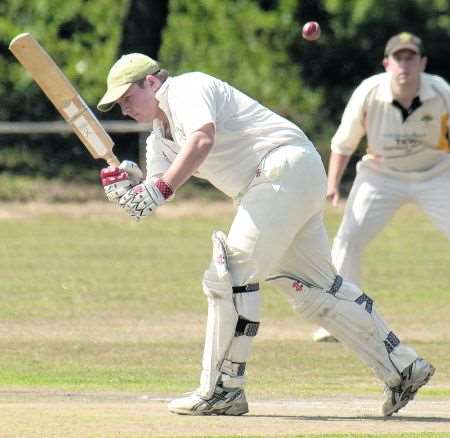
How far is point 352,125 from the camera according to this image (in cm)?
959

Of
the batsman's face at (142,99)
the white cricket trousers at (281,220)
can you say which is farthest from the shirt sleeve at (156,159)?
the white cricket trousers at (281,220)

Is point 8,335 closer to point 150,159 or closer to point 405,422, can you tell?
point 150,159

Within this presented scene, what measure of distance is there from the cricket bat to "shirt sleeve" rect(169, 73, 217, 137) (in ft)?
1.91

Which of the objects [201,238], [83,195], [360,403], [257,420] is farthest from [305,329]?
[83,195]

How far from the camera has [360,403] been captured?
7285 millimetres

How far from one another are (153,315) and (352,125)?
215 cm

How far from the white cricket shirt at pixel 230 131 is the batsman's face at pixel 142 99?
0.13 ft

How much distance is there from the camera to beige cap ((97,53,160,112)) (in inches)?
262

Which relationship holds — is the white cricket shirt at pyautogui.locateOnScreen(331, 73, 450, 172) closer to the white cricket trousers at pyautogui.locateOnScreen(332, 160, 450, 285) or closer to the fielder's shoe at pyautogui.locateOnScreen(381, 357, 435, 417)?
the white cricket trousers at pyautogui.locateOnScreen(332, 160, 450, 285)

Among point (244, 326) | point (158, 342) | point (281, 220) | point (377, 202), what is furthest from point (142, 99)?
point (377, 202)

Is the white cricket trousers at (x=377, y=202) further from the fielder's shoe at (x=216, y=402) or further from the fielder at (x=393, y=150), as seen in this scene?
the fielder's shoe at (x=216, y=402)

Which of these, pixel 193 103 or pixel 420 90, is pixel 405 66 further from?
pixel 193 103

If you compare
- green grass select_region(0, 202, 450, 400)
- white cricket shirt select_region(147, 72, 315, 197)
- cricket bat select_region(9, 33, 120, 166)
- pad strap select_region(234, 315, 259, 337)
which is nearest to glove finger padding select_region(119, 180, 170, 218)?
white cricket shirt select_region(147, 72, 315, 197)

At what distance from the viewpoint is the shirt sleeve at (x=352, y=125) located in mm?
9578
